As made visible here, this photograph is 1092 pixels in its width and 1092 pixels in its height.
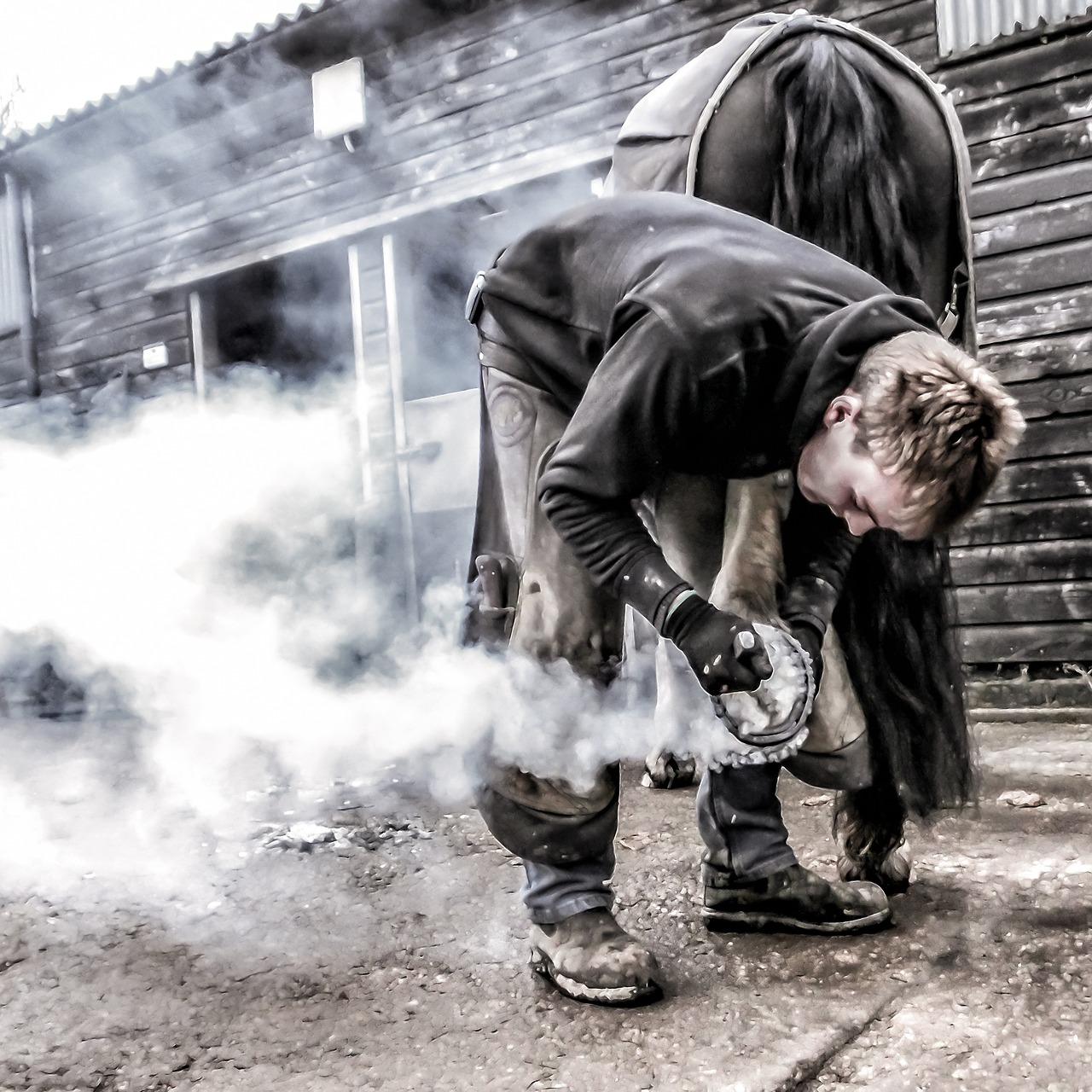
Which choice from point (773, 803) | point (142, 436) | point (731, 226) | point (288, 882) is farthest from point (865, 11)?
point (142, 436)

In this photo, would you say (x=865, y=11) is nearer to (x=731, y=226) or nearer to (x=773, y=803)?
(x=731, y=226)

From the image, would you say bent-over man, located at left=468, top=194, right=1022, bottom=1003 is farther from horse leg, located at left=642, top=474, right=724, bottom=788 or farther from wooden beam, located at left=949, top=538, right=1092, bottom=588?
wooden beam, located at left=949, top=538, right=1092, bottom=588

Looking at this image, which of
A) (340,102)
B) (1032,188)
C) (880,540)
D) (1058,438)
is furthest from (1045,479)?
(340,102)

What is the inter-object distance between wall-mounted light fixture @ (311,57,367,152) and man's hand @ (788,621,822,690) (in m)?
5.21

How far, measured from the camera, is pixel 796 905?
5.58ft

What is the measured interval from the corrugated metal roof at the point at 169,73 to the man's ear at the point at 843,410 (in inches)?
216

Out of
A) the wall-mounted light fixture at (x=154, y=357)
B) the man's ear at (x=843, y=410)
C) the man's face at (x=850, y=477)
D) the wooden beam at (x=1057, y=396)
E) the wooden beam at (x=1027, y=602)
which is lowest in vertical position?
the wooden beam at (x=1027, y=602)

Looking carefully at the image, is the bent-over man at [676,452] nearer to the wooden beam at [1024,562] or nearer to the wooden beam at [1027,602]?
the wooden beam at [1027,602]

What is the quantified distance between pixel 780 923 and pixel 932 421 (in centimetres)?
97

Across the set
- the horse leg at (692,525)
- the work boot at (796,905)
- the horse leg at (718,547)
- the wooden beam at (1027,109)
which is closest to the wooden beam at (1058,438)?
the wooden beam at (1027,109)

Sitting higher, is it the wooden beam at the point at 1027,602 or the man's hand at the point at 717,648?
the man's hand at the point at 717,648

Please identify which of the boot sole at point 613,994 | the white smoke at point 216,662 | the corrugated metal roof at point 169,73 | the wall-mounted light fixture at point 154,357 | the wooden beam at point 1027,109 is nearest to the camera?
the boot sole at point 613,994

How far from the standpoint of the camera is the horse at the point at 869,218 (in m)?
1.75

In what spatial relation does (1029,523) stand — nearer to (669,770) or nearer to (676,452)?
(669,770)
